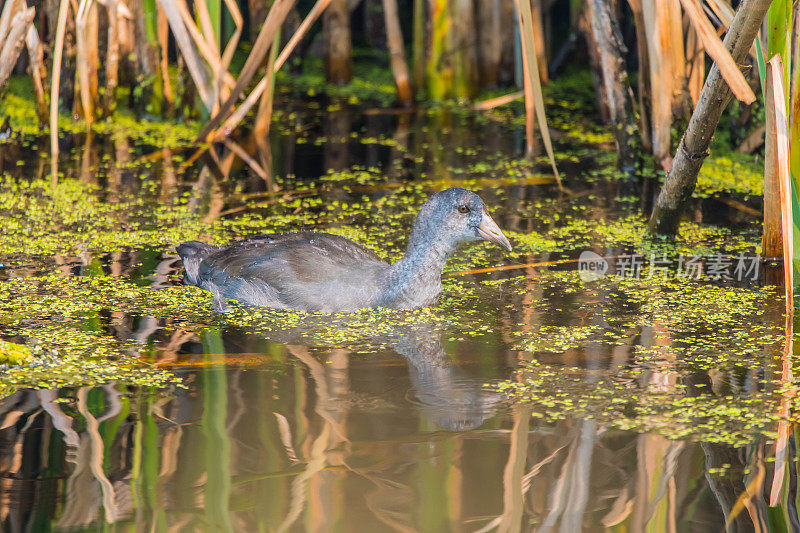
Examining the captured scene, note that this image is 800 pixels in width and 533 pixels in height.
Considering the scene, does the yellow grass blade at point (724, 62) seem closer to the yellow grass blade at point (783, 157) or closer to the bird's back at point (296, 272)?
the yellow grass blade at point (783, 157)

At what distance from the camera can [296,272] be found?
14.4 feet

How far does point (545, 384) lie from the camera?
3.61 metres

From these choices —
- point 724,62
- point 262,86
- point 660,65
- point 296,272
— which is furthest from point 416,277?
point 262,86

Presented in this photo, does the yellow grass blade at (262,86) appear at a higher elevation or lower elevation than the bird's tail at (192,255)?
higher

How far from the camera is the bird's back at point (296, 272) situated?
4340mm

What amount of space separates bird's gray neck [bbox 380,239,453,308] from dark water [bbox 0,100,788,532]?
0.16m

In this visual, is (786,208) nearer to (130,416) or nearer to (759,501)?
(759,501)

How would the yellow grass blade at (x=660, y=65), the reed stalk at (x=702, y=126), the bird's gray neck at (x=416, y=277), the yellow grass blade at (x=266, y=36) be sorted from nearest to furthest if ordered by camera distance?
the reed stalk at (x=702, y=126)
the bird's gray neck at (x=416, y=277)
the yellow grass blade at (x=266, y=36)
the yellow grass blade at (x=660, y=65)

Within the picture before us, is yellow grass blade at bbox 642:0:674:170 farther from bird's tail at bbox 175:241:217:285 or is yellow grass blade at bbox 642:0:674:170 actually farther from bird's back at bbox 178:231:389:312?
bird's tail at bbox 175:241:217:285

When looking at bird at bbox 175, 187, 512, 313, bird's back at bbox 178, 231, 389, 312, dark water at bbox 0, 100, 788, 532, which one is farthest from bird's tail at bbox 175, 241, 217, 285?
dark water at bbox 0, 100, 788, 532

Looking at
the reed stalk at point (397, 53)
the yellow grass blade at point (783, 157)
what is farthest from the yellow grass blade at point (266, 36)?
the reed stalk at point (397, 53)

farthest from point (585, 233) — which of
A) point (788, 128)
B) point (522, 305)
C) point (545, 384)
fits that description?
point (545, 384)

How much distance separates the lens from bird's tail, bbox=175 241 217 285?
4.66 meters

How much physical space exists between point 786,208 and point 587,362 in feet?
2.99
